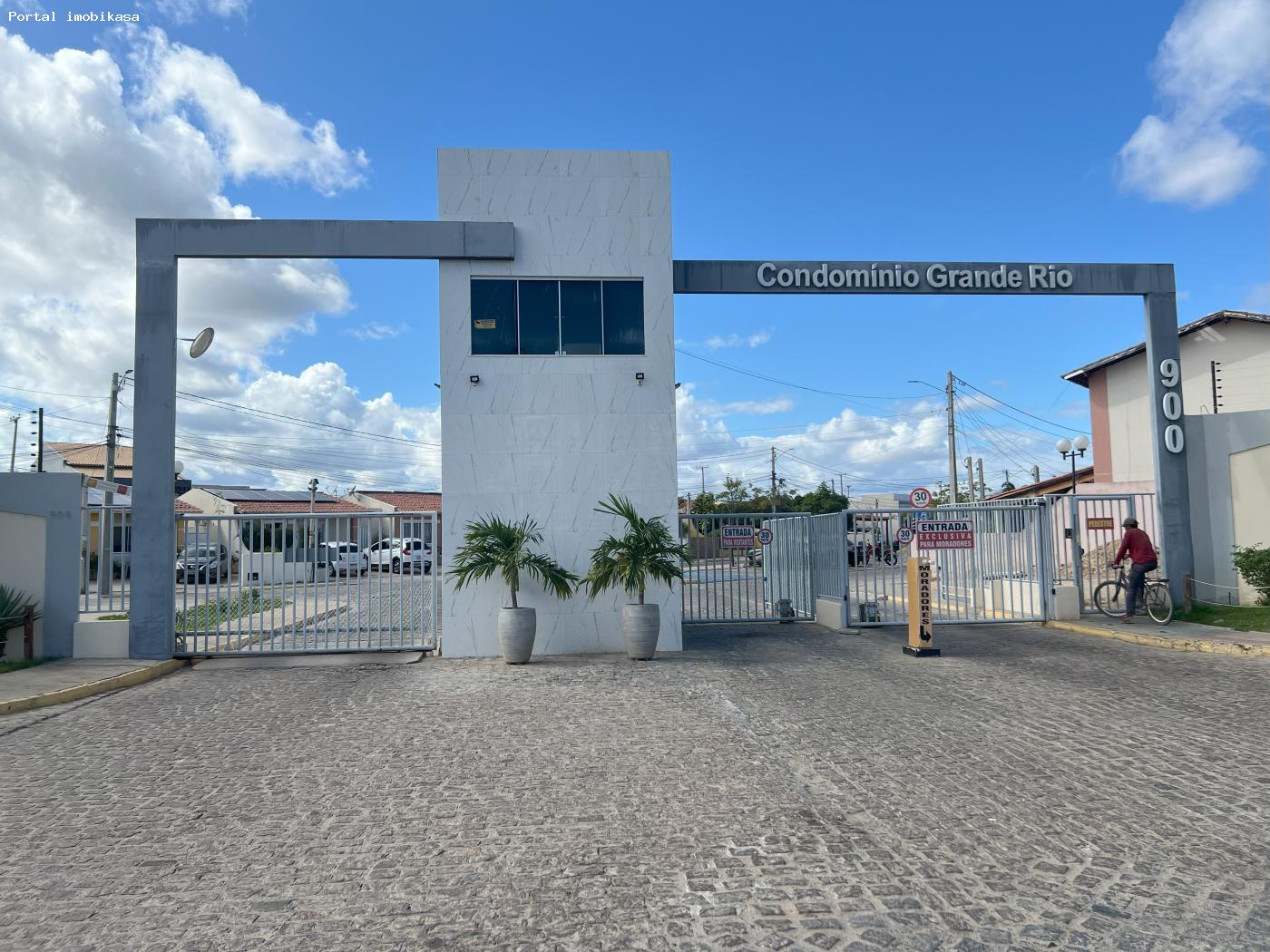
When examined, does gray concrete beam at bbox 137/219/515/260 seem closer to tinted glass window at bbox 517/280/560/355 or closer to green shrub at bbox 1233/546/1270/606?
tinted glass window at bbox 517/280/560/355

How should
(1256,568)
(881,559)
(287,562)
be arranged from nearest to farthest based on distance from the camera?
(287,562) → (1256,568) → (881,559)

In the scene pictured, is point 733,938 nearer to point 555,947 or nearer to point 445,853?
point 555,947

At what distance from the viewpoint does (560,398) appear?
1328 centimetres

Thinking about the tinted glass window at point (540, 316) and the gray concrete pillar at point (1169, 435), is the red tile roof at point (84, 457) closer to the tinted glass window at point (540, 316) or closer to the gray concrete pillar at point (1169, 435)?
the tinted glass window at point (540, 316)

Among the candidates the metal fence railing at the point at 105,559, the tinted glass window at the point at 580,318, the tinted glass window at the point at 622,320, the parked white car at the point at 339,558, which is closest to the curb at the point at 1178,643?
the tinted glass window at the point at 622,320

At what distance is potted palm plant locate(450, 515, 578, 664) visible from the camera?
1209 cm

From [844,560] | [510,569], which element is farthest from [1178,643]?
[510,569]

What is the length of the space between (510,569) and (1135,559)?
10.9 m

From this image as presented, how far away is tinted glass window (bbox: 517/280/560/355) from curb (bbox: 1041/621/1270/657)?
33.1 ft

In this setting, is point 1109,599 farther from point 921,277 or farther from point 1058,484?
point 1058,484

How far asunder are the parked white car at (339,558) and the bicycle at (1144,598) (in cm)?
1308

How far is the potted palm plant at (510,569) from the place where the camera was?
1209 cm

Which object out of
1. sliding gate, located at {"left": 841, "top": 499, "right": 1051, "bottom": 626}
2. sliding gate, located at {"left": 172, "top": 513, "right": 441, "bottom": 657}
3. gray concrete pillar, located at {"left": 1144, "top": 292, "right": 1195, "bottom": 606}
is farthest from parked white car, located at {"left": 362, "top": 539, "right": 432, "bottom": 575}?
gray concrete pillar, located at {"left": 1144, "top": 292, "right": 1195, "bottom": 606}

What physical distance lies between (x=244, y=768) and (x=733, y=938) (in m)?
4.58
